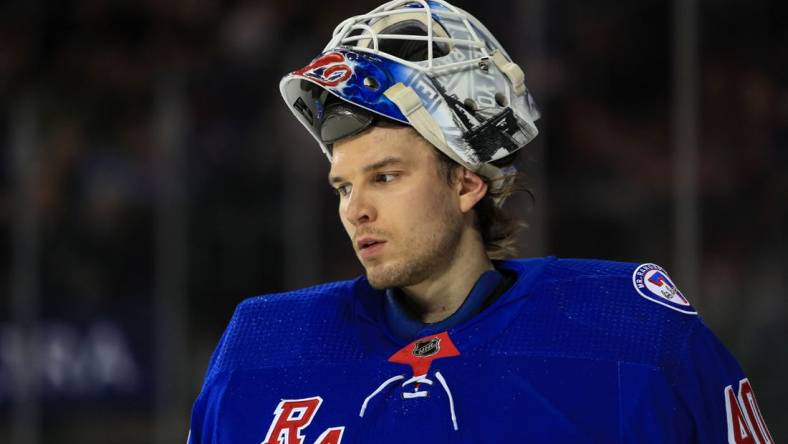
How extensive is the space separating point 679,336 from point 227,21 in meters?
3.73

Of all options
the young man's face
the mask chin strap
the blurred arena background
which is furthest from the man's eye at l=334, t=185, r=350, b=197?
the blurred arena background

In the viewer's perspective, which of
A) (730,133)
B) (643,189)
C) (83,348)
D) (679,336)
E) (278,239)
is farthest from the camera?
(83,348)

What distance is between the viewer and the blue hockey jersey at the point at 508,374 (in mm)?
1461

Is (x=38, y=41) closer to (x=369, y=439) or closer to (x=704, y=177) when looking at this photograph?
(x=704, y=177)

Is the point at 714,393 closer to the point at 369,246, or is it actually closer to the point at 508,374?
the point at 508,374

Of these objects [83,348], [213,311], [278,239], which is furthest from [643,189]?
[83,348]

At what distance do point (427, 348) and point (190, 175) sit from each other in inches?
139

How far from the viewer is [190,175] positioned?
5000 mm

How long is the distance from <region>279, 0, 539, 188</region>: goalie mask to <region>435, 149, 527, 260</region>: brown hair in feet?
0.07

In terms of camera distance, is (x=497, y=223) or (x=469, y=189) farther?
(x=497, y=223)

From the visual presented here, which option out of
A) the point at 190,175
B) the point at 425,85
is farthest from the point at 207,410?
the point at 190,175

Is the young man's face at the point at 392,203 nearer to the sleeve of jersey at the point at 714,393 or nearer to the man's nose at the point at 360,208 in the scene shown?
the man's nose at the point at 360,208

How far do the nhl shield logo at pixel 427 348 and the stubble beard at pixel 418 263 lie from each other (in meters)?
0.10

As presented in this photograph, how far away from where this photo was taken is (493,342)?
1.58 metres
